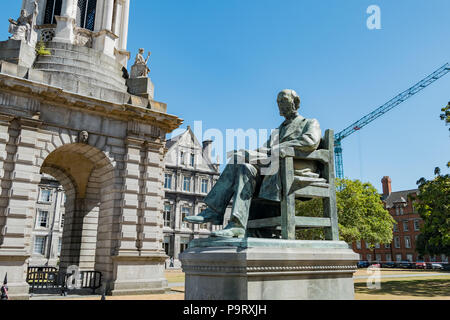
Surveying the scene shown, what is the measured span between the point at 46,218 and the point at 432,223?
4561cm

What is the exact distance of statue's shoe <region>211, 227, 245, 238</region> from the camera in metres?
5.09

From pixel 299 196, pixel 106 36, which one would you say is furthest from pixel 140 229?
pixel 299 196

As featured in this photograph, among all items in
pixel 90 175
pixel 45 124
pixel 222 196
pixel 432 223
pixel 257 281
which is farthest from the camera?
pixel 432 223

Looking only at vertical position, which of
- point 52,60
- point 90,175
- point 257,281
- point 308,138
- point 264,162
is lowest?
point 257,281

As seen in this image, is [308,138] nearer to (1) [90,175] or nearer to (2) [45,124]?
(2) [45,124]

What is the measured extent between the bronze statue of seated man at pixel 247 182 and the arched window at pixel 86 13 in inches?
732

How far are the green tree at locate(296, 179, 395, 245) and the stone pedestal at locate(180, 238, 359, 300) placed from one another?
3190 cm

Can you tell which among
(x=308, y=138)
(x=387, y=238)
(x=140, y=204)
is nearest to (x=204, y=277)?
(x=308, y=138)

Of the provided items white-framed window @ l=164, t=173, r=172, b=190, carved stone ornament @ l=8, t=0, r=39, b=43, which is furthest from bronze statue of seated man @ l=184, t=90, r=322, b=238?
white-framed window @ l=164, t=173, r=172, b=190

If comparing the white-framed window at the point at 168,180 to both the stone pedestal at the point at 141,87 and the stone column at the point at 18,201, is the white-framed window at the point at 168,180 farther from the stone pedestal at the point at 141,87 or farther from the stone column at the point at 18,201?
the stone column at the point at 18,201

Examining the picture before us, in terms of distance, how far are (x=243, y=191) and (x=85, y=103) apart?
13029 mm

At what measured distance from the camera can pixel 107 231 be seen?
667 inches

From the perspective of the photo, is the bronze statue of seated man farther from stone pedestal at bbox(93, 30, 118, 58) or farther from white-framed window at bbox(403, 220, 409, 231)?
white-framed window at bbox(403, 220, 409, 231)

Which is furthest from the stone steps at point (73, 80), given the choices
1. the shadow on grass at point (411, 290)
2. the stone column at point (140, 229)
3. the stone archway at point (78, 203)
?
the shadow on grass at point (411, 290)
